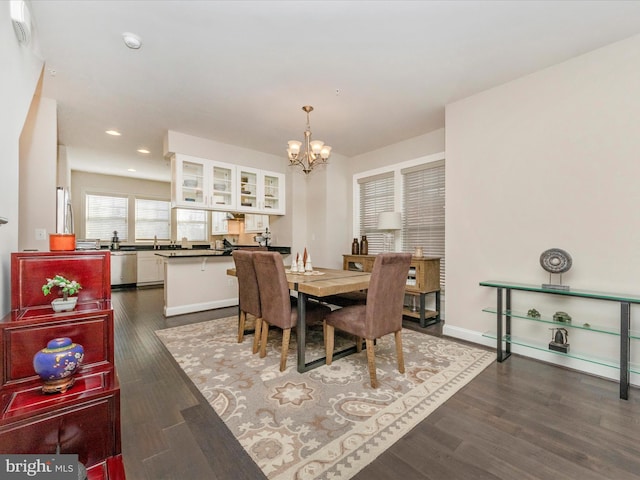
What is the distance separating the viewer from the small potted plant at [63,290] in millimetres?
1405

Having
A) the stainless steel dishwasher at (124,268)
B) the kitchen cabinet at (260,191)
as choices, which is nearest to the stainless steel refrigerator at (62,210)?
the kitchen cabinet at (260,191)

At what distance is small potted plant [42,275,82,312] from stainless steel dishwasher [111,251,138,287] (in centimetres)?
583

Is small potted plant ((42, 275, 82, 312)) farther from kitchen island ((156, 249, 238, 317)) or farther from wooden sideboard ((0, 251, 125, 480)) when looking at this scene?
kitchen island ((156, 249, 238, 317))

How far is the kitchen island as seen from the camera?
13.4 feet

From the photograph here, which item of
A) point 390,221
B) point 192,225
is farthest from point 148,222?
point 390,221

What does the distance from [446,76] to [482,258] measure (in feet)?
6.06

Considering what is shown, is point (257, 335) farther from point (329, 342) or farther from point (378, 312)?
point (378, 312)

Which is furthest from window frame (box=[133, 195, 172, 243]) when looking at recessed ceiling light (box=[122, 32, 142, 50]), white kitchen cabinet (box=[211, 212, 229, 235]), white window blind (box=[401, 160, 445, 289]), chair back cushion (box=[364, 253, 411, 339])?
chair back cushion (box=[364, 253, 411, 339])

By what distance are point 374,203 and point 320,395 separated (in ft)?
11.5

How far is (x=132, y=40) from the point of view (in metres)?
2.15

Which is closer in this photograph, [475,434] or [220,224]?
[475,434]

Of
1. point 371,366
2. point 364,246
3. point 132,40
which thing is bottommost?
point 371,366

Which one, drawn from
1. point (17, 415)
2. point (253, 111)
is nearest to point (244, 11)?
Answer: point (253, 111)

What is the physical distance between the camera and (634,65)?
2.17m
